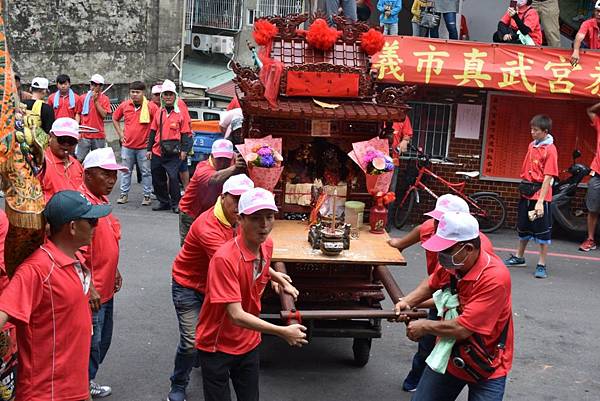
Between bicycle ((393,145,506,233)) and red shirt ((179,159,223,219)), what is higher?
red shirt ((179,159,223,219))

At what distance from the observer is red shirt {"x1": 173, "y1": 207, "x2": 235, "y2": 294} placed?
19.6 ft

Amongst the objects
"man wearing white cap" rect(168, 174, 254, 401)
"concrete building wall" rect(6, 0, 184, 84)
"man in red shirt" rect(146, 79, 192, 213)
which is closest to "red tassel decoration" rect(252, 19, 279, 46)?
"man wearing white cap" rect(168, 174, 254, 401)

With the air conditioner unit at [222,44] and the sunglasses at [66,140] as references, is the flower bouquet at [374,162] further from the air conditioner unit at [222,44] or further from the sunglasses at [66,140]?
the air conditioner unit at [222,44]

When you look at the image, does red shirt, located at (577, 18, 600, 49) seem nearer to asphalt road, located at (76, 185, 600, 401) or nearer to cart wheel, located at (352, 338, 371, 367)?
asphalt road, located at (76, 185, 600, 401)

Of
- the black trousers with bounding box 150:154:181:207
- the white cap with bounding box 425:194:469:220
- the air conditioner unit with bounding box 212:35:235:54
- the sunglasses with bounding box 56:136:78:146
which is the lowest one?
the black trousers with bounding box 150:154:181:207

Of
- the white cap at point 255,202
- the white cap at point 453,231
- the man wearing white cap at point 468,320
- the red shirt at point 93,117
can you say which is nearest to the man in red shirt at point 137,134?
the red shirt at point 93,117

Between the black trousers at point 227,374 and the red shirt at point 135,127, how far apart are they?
8990 millimetres

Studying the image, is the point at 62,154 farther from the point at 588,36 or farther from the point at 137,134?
the point at 588,36

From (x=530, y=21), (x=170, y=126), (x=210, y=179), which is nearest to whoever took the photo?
(x=210, y=179)

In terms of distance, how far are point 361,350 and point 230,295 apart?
295 centimetres

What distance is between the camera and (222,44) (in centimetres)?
2189

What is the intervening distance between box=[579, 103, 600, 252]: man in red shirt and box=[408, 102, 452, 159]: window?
2.31 meters

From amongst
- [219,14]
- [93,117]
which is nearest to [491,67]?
[93,117]

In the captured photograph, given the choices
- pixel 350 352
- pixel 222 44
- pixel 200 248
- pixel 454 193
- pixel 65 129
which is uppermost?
pixel 222 44
